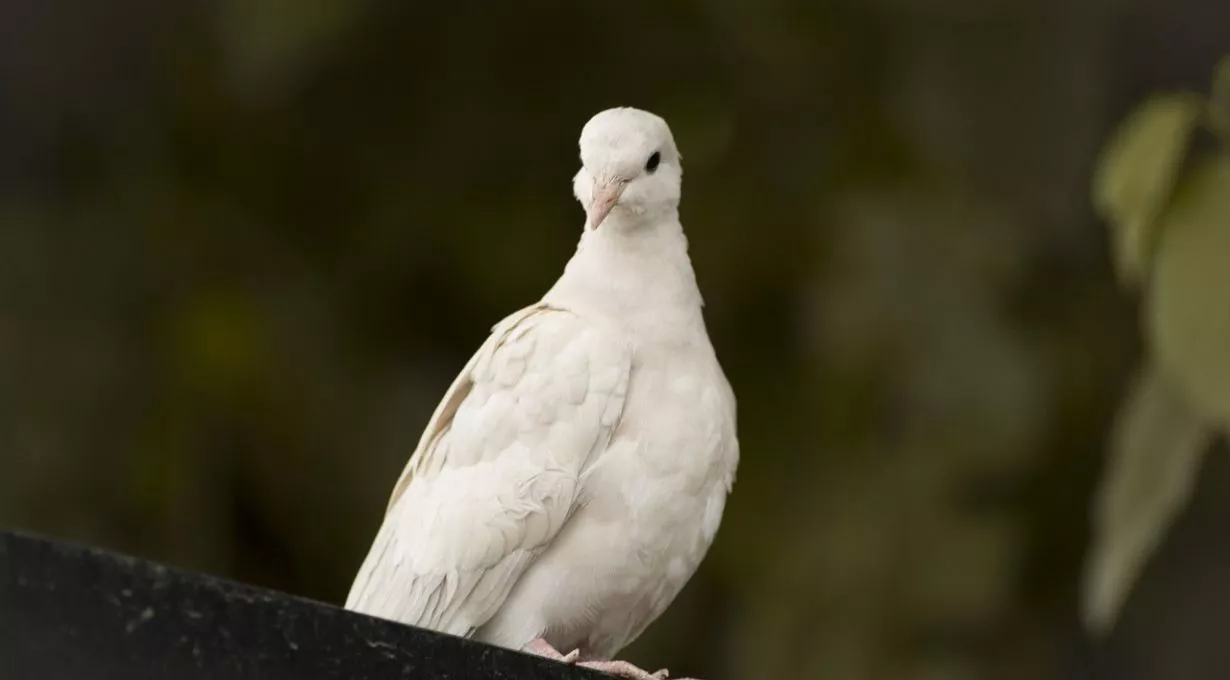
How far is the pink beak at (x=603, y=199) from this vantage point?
3.60 feet

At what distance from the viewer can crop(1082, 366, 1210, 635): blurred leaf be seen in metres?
1.77

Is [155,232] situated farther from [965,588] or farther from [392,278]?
[965,588]

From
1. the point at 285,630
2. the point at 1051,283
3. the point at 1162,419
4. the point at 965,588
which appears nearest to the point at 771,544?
the point at 965,588

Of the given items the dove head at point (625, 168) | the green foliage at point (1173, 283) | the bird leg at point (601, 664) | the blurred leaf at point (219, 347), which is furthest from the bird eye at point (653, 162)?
the blurred leaf at point (219, 347)

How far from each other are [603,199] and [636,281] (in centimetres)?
10

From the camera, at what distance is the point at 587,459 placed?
1159 mm

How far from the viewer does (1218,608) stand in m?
2.58

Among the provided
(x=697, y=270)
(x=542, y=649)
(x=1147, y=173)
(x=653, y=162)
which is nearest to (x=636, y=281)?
(x=653, y=162)

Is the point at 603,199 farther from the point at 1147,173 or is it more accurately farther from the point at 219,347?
the point at 219,347

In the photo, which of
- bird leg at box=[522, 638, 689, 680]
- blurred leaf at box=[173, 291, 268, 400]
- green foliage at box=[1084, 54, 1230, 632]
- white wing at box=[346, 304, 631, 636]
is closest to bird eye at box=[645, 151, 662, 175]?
white wing at box=[346, 304, 631, 636]

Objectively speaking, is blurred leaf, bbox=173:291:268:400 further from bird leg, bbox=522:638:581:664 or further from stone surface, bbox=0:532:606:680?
stone surface, bbox=0:532:606:680

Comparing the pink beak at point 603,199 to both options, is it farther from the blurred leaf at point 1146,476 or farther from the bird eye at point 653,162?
the blurred leaf at point 1146,476

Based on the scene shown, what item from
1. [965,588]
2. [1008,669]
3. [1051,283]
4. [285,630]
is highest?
[285,630]

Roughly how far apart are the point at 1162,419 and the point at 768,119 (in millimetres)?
943
